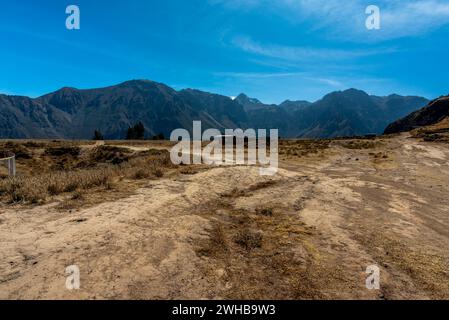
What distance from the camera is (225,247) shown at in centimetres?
854

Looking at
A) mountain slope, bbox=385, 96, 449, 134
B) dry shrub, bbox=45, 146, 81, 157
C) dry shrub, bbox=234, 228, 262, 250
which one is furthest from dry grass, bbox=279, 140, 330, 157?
mountain slope, bbox=385, 96, 449, 134

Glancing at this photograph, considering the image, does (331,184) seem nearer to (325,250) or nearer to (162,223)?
(325,250)

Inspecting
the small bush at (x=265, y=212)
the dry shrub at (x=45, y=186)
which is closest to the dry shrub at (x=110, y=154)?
the dry shrub at (x=45, y=186)

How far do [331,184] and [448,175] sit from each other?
44.8ft

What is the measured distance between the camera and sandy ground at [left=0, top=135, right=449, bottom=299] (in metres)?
6.41

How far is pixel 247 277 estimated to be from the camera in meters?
6.94

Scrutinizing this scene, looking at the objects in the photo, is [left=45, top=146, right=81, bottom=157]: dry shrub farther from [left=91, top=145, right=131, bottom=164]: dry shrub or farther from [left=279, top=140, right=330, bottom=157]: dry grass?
[left=279, top=140, right=330, bottom=157]: dry grass

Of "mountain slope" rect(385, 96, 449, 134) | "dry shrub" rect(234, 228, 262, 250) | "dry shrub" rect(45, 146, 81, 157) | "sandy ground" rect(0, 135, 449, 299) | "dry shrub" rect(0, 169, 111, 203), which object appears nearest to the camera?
"sandy ground" rect(0, 135, 449, 299)

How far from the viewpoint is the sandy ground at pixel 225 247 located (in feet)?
21.0

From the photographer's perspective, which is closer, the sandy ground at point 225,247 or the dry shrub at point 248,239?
the sandy ground at point 225,247

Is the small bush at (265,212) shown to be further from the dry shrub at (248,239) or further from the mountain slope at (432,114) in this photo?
the mountain slope at (432,114)

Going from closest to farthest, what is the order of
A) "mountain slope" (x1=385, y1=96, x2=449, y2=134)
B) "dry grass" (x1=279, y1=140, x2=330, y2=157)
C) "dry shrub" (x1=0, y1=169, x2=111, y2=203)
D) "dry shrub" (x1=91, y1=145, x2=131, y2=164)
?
"dry shrub" (x1=0, y1=169, x2=111, y2=203), "dry shrub" (x1=91, y1=145, x2=131, y2=164), "dry grass" (x1=279, y1=140, x2=330, y2=157), "mountain slope" (x1=385, y1=96, x2=449, y2=134)

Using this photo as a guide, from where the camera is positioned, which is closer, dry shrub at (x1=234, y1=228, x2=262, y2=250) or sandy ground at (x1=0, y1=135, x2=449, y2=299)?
sandy ground at (x1=0, y1=135, x2=449, y2=299)
